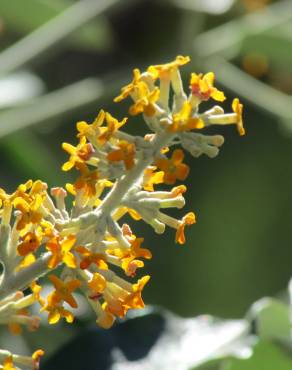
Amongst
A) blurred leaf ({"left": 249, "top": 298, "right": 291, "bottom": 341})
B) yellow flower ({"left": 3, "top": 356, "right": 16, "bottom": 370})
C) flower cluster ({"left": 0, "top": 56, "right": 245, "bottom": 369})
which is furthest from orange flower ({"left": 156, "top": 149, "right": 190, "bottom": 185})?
blurred leaf ({"left": 249, "top": 298, "right": 291, "bottom": 341})

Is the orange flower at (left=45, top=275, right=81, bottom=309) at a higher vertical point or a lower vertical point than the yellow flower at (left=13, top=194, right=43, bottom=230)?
lower

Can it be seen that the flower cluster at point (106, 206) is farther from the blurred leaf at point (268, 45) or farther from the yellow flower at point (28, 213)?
the blurred leaf at point (268, 45)

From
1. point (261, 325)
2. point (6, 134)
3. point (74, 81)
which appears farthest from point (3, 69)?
point (261, 325)

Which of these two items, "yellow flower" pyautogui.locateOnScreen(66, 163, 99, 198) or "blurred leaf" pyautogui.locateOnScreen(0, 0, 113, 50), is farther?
"blurred leaf" pyautogui.locateOnScreen(0, 0, 113, 50)

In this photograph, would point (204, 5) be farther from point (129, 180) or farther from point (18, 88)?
point (129, 180)

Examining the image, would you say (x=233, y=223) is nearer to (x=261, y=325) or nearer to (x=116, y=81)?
(x=116, y=81)

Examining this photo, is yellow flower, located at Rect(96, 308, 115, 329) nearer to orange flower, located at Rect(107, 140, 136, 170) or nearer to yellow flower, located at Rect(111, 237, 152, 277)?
yellow flower, located at Rect(111, 237, 152, 277)

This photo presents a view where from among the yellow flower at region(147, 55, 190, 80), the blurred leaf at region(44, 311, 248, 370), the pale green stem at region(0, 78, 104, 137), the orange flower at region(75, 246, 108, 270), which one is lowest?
the blurred leaf at region(44, 311, 248, 370)
